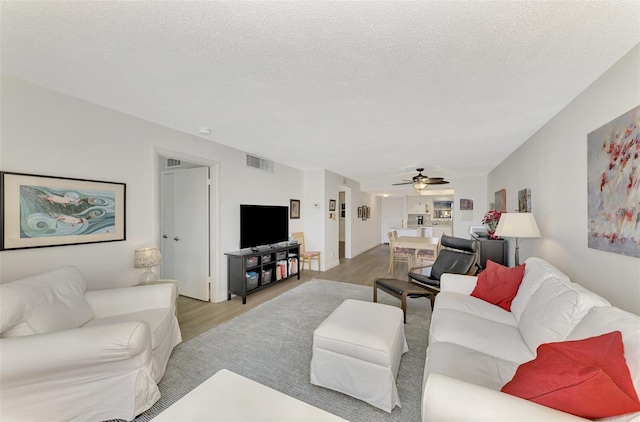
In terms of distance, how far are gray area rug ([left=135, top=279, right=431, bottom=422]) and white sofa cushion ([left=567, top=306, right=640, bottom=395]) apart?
1114mm

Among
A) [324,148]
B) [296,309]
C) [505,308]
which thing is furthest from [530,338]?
[324,148]

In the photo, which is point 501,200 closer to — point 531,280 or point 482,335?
point 531,280

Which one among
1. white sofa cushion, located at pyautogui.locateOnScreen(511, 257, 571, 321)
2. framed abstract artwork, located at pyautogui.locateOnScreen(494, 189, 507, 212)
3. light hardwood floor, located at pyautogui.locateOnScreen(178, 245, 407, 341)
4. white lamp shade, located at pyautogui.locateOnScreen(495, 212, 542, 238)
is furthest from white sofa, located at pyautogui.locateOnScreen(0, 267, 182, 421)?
framed abstract artwork, located at pyautogui.locateOnScreen(494, 189, 507, 212)

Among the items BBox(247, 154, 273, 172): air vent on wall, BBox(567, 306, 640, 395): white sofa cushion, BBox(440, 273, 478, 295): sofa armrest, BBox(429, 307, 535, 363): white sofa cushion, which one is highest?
BBox(247, 154, 273, 172): air vent on wall

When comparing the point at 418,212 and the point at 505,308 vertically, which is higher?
the point at 418,212

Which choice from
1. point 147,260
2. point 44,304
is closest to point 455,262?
point 147,260

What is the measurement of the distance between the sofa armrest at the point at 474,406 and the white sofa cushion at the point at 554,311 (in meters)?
0.79

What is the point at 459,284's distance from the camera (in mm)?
2713

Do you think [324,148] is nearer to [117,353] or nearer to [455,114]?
[455,114]

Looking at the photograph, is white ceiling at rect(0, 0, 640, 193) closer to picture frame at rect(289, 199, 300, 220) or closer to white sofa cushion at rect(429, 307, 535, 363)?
white sofa cushion at rect(429, 307, 535, 363)

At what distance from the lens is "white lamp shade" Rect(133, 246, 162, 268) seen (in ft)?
8.46

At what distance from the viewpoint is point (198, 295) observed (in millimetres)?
3746

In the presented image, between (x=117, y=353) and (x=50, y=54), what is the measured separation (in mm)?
1946

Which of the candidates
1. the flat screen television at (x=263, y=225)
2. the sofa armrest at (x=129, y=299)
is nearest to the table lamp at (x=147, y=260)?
the sofa armrest at (x=129, y=299)
